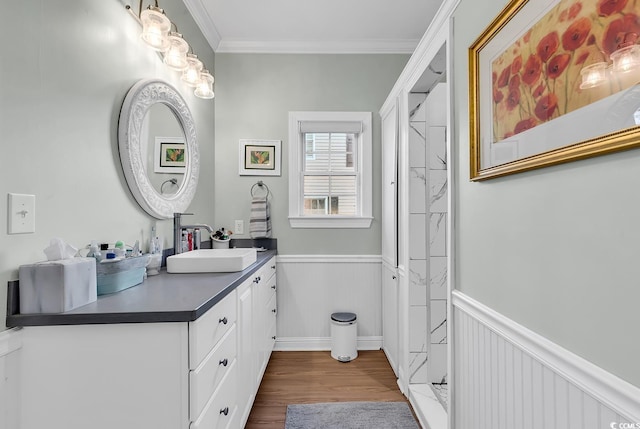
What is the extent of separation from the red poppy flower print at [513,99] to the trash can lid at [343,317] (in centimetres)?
190

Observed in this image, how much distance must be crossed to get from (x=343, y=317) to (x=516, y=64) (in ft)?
6.71

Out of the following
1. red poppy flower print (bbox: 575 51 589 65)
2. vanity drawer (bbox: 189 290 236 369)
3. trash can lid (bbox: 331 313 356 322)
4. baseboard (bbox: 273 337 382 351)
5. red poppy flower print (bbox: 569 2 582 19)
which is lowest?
baseboard (bbox: 273 337 382 351)

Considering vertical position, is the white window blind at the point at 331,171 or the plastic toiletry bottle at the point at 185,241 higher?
the white window blind at the point at 331,171

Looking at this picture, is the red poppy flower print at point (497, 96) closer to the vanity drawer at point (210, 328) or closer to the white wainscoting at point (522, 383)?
the white wainscoting at point (522, 383)

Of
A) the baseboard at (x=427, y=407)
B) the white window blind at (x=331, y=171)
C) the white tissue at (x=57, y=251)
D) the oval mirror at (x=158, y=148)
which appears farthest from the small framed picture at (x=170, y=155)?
the baseboard at (x=427, y=407)

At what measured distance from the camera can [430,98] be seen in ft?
6.43

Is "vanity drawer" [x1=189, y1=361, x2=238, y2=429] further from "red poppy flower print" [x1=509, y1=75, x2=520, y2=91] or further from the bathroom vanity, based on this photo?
"red poppy flower print" [x1=509, y1=75, x2=520, y2=91]

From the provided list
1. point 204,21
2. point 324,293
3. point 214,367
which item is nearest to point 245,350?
point 214,367

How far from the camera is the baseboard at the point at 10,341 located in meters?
0.84

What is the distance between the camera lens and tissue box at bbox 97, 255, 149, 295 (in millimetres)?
1084

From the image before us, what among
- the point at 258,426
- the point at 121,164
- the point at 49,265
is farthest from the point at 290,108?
the point at 258,426

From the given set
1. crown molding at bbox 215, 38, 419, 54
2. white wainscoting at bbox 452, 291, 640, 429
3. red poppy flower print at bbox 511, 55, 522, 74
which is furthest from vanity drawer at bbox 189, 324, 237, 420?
crown molding at bbox 215, 38, 419, 54

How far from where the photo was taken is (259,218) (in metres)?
2.47

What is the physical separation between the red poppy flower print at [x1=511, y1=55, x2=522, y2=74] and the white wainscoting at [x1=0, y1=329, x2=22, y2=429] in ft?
5.49
